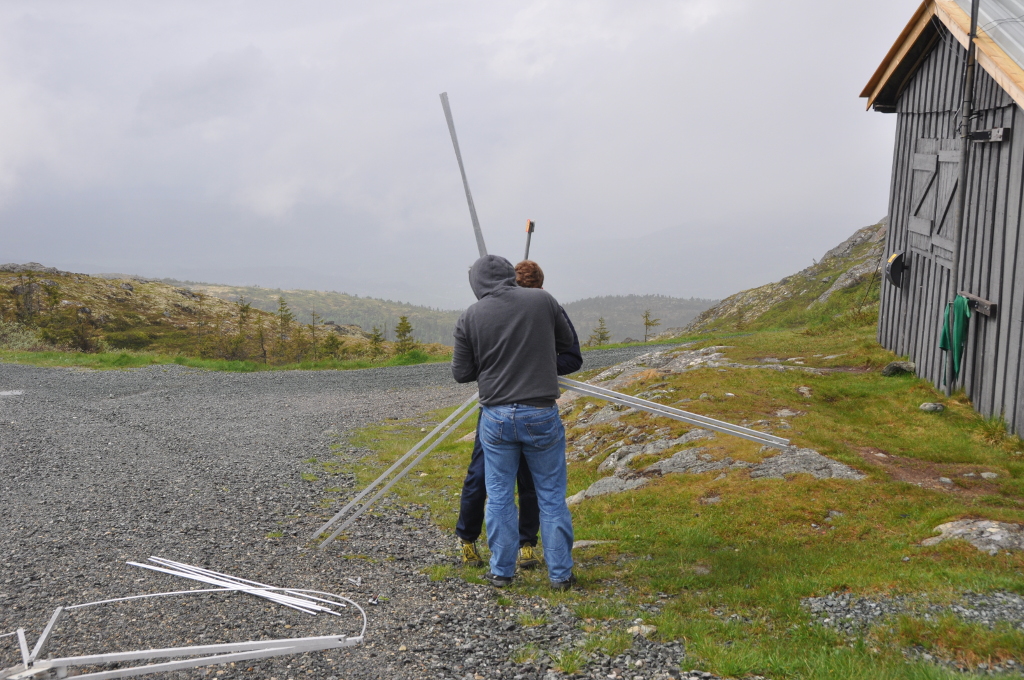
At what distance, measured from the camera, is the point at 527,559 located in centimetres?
649

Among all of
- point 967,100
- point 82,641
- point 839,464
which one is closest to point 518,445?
point 82,641

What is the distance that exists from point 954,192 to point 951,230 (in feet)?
2.22

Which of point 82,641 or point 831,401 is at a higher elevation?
point 831,401

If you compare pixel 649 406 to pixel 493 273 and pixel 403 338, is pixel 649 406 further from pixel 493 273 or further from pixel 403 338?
pixel 403 338

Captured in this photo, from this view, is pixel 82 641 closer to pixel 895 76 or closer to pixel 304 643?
pixel 304 643

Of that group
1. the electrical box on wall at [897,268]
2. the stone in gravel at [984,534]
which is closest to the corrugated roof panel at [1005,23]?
the electrical box on wall at [897,268]

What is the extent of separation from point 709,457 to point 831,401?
13.4 ft

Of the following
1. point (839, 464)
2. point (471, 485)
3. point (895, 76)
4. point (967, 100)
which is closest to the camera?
point (471, 485)

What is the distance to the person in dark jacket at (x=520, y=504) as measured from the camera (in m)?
6.40

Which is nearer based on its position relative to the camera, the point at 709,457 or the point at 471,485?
the point at 471,485

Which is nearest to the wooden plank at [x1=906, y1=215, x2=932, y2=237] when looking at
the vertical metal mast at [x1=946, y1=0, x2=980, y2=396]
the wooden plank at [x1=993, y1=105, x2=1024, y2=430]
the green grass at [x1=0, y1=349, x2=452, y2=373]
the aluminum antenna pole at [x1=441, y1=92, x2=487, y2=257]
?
the vertical metal mast at [x1=946, y1=0, x2=980, y2=396]

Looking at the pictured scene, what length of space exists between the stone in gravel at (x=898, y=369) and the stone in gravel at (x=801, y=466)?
6.24 metres

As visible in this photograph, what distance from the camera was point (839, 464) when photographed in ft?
27.7

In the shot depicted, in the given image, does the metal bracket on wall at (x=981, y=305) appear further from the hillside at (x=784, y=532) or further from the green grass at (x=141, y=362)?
the green grass at (x=141, y=362)
